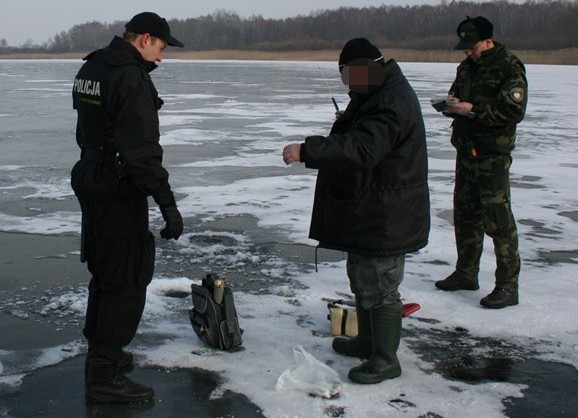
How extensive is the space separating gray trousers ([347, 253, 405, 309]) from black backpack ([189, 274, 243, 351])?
2.70 feet

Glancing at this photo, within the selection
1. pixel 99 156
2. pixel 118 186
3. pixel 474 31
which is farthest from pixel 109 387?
pixel 474 31

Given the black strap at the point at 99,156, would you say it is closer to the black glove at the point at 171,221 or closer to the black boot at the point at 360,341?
the black glove at the point at 171,221

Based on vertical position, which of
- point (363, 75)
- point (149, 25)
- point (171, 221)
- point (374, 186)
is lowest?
point (171, 221)

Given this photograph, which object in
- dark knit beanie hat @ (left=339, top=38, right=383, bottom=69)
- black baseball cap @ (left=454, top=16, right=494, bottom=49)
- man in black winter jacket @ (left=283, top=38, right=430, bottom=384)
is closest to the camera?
man in black winter jacket @ (left=283, top=38, right=430, bottom=384)

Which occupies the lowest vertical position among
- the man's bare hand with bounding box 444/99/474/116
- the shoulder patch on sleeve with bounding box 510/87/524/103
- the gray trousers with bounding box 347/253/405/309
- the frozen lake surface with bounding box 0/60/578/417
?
the frozen lake surface with bounding box 0/60/578/417

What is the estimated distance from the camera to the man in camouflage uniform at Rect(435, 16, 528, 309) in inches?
197

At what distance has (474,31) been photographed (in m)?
5.05

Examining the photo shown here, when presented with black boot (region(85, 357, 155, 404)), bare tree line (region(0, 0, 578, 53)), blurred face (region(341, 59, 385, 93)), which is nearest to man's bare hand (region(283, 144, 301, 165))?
blurred face (region(341, 59, 385, 93))

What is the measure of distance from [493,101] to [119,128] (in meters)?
2.77

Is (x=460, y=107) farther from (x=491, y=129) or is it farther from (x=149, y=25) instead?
(x=149, y=25)

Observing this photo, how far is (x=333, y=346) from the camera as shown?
4387 millimetres

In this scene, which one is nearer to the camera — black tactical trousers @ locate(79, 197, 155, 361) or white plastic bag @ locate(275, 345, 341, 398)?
black tactical trousers @ locate(79, 197, 155, 361)

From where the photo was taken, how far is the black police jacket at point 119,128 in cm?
343

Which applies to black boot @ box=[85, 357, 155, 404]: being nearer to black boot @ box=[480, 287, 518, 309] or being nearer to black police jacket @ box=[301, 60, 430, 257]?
black police jacket @ box=[301, 60, 430, 257]
